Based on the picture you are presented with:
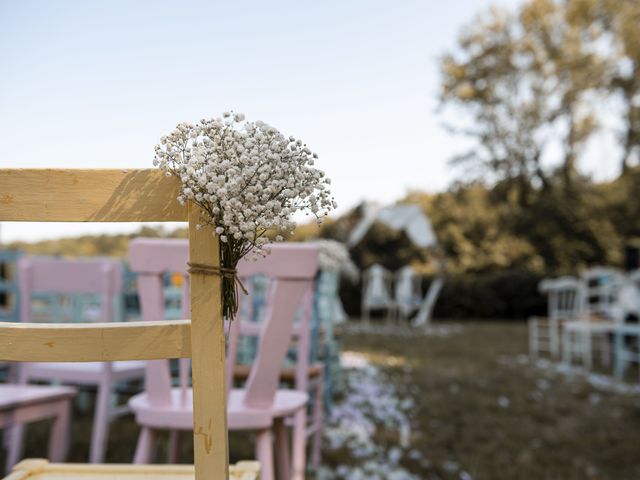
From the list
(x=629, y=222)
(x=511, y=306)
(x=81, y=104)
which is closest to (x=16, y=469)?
(x=81, y=104)

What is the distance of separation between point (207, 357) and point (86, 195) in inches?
12.0

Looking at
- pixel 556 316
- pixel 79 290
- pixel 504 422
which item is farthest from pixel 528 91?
pixel 79 290

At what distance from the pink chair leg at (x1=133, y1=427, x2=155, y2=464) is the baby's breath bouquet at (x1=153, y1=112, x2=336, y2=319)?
991mm

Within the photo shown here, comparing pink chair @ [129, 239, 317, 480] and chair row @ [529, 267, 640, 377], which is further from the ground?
pink chair @ [129, 239, 317, 480]

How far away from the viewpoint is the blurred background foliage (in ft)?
51.2

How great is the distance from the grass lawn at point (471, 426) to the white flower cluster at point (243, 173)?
219 centimetres

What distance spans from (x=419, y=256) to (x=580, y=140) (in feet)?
21.2

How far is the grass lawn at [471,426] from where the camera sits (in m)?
2.95

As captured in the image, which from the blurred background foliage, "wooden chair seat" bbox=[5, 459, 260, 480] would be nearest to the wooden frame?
"wooden chair seat" bbox=[5, 459, 260, 480]

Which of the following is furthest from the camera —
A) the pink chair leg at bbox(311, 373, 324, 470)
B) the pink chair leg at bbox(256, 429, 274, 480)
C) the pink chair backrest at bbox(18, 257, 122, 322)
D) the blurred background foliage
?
the blurred background foliage

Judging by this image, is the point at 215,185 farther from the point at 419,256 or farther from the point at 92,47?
the point at 419,256

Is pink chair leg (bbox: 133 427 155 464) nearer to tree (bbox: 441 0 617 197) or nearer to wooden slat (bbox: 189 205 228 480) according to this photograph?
wooden slat (bbox: 189 205 228 480)

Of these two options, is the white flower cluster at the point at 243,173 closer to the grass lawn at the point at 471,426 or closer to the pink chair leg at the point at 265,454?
the pink chair leg at the point at 265,454

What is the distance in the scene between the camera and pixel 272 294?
163 centimetres
